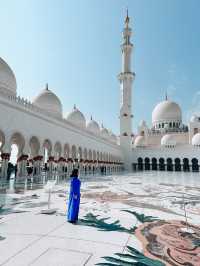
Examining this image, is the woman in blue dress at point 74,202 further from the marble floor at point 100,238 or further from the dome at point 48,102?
the dome at point 48,102

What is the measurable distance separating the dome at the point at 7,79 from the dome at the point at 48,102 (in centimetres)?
421

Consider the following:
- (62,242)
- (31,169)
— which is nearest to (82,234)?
(62,242)

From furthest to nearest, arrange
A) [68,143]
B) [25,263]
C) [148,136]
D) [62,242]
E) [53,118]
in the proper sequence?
[148,136] < [68,143] < [53,118] < [62,242] < [25,263]

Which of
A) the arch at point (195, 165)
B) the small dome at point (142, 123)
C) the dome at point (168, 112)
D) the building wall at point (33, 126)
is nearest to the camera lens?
the building wall at point (33, 126)

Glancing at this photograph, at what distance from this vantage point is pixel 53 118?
49.6 feet

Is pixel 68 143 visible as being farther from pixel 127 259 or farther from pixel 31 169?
pixel 127 259

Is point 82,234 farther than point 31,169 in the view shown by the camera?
No

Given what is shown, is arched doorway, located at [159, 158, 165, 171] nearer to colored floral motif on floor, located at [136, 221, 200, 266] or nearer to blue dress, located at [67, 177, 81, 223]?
colored floral motif on floor, located at [136, 221, 200, 266]

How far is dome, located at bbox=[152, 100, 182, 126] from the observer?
127ft

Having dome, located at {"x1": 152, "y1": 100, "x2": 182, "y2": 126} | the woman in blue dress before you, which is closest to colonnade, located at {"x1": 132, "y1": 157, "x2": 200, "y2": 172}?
dome, located at {"x1": 152, "y1": 100, "x2": 182, "y2": 126}

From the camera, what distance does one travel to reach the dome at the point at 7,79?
1323 cm

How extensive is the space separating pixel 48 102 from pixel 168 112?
26.0 m

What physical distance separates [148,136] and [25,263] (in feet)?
125

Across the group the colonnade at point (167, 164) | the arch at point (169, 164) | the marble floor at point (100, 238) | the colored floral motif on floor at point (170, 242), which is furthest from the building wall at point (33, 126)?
the arch at point (169, 164)
